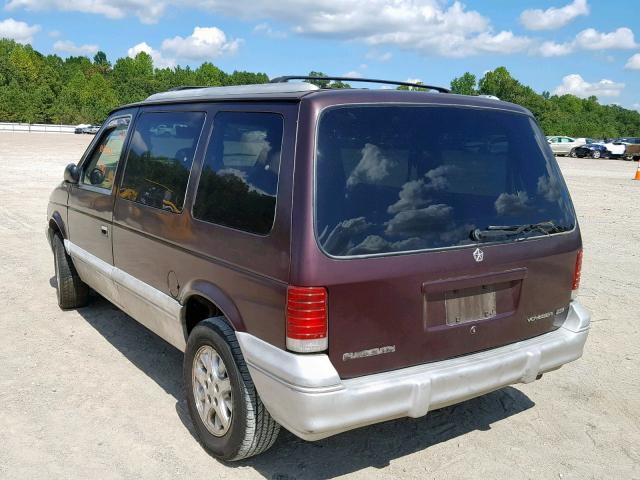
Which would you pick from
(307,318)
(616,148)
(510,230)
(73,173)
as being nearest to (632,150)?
(616,148)

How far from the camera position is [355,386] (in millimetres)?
2852

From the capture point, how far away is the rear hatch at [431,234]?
287 centimetres

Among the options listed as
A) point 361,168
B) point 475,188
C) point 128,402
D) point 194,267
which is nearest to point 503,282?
point 475,188

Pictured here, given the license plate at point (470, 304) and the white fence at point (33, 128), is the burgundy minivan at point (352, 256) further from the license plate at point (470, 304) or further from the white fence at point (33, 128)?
the white fence at point (33, 128)

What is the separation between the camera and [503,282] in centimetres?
330

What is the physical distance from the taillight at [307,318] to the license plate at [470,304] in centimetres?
69

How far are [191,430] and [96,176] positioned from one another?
235cm

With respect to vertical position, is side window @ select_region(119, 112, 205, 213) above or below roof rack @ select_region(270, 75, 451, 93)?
below

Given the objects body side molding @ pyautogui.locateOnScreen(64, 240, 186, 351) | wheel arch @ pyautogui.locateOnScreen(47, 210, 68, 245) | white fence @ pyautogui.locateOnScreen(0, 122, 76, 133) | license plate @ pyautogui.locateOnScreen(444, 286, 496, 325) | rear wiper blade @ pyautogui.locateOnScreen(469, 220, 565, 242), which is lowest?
white fence @ pyautogui.locateOnScreen(0, 122, 76, 133)

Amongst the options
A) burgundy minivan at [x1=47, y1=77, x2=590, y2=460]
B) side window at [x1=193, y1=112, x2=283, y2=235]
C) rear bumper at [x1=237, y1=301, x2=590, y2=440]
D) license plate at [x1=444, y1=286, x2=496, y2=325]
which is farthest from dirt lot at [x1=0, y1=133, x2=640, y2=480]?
side window at [x1=193, y1=112, x2=283, y2=235]

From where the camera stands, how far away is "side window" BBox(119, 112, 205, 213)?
3795 millimetres

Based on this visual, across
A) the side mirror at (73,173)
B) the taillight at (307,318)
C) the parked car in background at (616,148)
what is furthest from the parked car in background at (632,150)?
the taillight at (307,318)

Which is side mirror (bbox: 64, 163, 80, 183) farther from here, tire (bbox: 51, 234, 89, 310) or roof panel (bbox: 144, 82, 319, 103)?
roof panel (bbox: 144, 82, 319, 103)

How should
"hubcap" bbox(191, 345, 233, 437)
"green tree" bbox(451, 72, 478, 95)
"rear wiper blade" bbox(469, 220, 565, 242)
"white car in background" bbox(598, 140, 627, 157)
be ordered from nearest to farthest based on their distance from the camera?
"rear wiper blade" bbox(469, 220, 565, 242) < "hubcap" bbox(191, 345, 233, 437) < "white car in background" bbox(598, 140, 627, 157) < "green tree" bbox(451, 72, 478, 95)
